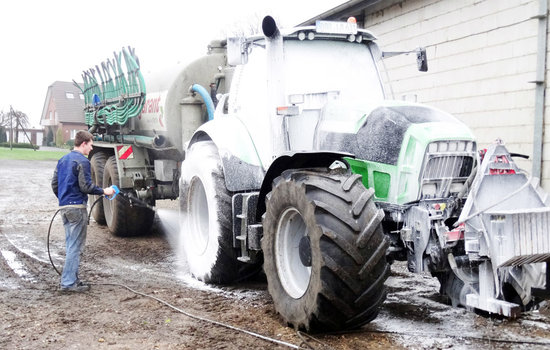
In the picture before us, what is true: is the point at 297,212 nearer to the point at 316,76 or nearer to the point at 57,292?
the point at 316,76

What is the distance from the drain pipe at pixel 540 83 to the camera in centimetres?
845

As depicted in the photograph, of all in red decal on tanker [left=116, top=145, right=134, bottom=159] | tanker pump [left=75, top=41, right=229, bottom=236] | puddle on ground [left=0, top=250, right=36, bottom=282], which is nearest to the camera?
puddle on ground [left=0, top=250, right=36, bottom=282]

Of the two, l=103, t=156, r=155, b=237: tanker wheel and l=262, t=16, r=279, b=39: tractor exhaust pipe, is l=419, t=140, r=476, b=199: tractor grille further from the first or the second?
l=103, t=156, r=155, b=237: tanker wheel

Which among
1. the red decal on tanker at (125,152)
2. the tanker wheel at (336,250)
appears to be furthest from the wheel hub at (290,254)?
the red decal on tanker at (125,152)

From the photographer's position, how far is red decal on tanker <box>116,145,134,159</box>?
10.2 meters

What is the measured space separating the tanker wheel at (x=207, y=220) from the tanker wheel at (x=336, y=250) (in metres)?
1.41

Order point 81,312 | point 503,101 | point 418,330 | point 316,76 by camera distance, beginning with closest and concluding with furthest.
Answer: point 418,330 → point 81,312 → point 316,76 → point 503,101

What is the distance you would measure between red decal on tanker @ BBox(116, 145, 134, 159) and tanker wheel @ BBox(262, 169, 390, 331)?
5.63 metres

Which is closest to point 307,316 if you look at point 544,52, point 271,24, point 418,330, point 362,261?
point 362,261

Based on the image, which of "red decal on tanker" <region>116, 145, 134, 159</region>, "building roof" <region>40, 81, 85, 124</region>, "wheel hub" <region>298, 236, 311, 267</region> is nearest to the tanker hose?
"red decal on tanker" <region>116, 145, 134, 159</region>

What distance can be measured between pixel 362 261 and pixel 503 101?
5.73 m

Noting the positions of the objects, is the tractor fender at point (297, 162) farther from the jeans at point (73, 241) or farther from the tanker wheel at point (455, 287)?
the jeans at point (73, 241)

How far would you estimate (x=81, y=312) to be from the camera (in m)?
5.87

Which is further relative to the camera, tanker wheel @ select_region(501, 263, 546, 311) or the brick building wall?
the brick building wall
